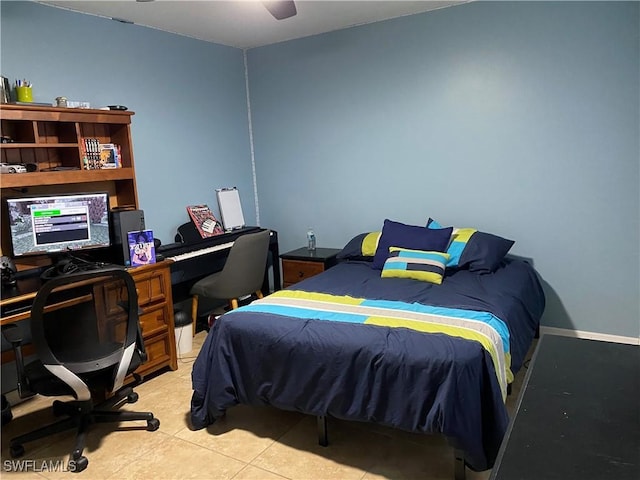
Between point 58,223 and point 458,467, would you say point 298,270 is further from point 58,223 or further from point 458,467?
point 458,467

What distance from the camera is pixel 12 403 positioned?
3025 millimetres

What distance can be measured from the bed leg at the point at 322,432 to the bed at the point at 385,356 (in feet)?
0.10

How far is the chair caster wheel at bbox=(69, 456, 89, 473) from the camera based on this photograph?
231 cm

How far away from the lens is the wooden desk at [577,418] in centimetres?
81

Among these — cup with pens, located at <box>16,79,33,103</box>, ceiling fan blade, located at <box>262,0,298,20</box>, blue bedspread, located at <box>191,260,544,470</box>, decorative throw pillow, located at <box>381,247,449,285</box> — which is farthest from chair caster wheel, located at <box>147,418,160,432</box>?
ceiling fan blade, located at <box>262,0,298,20</box>

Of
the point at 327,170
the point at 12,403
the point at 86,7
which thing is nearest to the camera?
the point at 12,403

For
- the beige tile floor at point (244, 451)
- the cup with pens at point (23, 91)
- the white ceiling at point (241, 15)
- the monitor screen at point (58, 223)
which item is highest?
the white ceiling at point (241, 15)

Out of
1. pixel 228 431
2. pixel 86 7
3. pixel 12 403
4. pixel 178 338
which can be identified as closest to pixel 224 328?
pixel 228 431

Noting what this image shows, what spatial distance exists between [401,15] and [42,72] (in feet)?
8.99

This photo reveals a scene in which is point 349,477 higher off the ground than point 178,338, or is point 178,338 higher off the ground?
point 178,338

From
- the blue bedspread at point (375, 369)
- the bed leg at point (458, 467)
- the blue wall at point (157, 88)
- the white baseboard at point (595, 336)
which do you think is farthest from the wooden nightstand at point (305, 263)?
the bed leg at point (458, 467)

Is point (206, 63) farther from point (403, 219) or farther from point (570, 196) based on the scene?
point (570, 196)

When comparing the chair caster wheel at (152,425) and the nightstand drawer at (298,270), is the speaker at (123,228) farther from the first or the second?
the nightstand drawer at (298,270)

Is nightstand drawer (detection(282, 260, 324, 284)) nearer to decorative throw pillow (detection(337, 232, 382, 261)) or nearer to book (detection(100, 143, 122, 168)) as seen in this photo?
decorative throw pillow (detection(337, 232, 382, 261))
